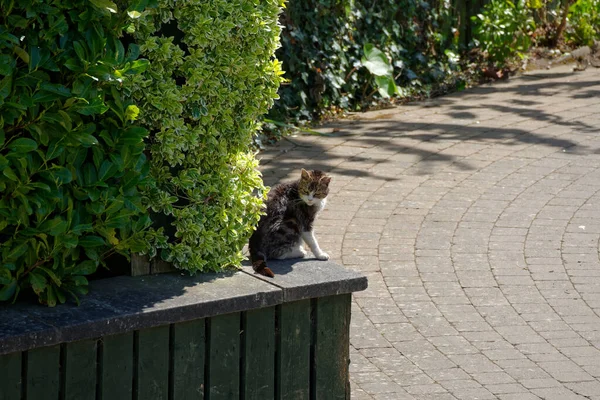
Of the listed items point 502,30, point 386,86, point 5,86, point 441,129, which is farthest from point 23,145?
point 502,30

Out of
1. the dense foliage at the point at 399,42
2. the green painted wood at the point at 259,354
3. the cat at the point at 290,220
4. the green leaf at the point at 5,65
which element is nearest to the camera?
the green leaf at the point at 5,65

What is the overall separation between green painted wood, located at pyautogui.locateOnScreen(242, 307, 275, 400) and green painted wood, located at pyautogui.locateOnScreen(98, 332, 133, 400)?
55cm

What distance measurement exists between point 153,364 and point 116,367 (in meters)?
0.17

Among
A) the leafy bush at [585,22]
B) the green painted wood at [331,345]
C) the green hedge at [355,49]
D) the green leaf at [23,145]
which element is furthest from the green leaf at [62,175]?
the leafy bush at [585,22]

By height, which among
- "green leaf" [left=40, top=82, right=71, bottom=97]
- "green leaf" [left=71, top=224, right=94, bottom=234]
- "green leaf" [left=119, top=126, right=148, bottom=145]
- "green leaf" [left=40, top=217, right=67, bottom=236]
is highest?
"green leaf" [left=40, top=82, right=71, bottom=97]

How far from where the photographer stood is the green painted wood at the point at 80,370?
385cm

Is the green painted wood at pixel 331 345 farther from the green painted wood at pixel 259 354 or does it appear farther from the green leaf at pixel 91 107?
the green leaf at pixel 91 107

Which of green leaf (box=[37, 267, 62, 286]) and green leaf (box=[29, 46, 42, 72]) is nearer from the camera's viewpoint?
green leaf (box=[29, 46, 42, 72])

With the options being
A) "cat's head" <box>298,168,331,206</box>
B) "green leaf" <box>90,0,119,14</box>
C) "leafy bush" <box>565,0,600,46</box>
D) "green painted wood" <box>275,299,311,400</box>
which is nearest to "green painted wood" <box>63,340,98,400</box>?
"green painted wood" <box>275,299,311,400</box>

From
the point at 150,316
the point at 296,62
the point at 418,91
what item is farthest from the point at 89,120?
the point at 418,91

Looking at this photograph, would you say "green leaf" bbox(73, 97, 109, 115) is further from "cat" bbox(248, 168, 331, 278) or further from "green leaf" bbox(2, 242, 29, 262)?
"cat" bbox(248, 168, 331, 278)

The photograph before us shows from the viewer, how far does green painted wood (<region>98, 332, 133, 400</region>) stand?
3951mm

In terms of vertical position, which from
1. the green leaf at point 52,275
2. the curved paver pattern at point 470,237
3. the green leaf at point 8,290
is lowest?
the curved paver pattern at point 470,237

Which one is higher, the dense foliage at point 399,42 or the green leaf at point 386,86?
the dense foliage at point 399,42
